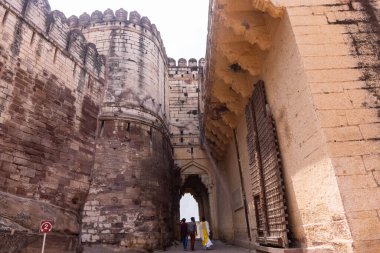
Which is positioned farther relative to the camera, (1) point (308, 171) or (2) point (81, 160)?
(2) point (81, 160)

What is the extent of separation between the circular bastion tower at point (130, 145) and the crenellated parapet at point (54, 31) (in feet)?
3.01

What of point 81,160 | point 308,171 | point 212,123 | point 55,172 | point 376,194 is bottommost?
point 376,194

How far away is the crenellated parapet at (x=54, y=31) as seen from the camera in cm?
544

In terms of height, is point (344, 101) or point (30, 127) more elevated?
point (30, 127)

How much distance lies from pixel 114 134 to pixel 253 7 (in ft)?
24.6

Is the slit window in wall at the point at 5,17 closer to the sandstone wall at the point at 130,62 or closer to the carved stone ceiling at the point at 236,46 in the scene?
the carved stone ceiling at the point at 236,46

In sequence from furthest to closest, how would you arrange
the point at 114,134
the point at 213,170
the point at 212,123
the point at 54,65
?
1. the point at 213,170
2. the point at 114,134
3. the point at 212,123
4. the point at 54,65

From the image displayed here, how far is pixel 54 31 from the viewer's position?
20.8 feet

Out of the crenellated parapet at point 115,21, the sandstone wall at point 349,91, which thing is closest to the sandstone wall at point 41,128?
the sandstone wall at point 349,91

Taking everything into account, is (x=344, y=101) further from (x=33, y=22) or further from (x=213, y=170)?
(x=213, y=170)

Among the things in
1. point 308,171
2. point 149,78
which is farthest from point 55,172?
point 149,78

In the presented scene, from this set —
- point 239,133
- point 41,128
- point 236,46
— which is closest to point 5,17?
point 41,128

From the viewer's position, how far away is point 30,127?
5.25m

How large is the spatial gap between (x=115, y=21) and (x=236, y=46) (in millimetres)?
9387
